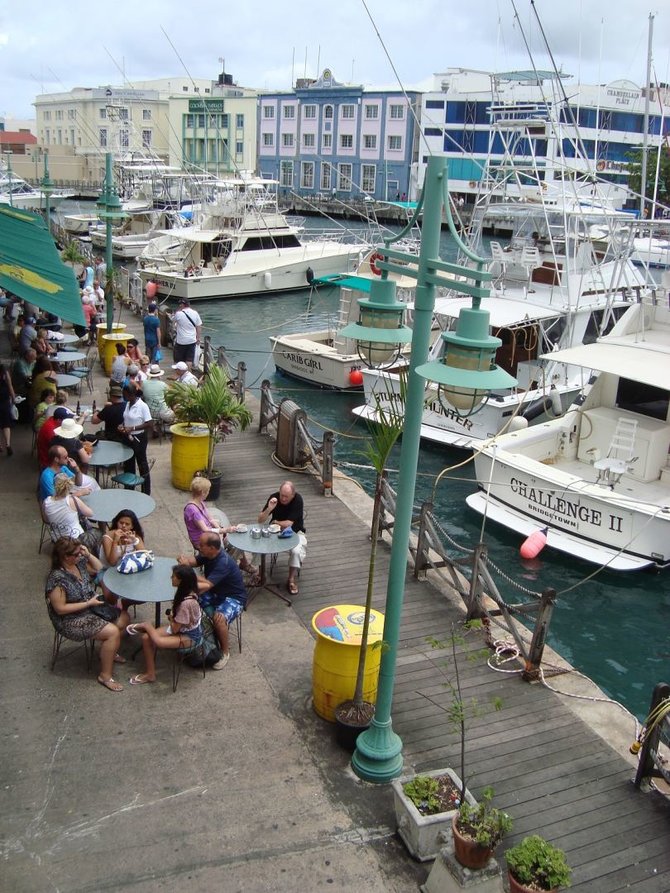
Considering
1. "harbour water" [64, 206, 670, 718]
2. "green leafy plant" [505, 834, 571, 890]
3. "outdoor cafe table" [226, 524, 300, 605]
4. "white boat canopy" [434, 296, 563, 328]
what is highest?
"white boat canopy" [434, 296, 563, 328]

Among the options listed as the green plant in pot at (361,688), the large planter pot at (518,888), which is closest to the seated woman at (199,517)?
the green plant in pot at (361,688)

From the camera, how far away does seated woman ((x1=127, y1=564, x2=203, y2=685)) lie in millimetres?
6949

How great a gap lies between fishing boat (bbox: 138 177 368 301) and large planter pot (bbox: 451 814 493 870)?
31.8 m

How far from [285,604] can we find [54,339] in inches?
434

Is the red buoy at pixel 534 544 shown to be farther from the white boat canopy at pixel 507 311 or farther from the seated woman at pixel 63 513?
the seated woman at pixel 63 513

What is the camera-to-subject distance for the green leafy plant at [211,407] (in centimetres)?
1188

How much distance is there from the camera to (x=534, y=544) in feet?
40.8

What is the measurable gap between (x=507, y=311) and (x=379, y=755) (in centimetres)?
1393

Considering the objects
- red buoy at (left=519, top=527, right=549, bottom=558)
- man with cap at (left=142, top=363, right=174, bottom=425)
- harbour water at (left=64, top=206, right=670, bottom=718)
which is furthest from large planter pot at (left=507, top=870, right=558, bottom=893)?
man with cap at (left=142, top=363, right=174, bottom=425)

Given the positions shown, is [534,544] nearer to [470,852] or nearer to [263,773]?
[263,773]

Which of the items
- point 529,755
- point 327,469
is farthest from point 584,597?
point 529,755

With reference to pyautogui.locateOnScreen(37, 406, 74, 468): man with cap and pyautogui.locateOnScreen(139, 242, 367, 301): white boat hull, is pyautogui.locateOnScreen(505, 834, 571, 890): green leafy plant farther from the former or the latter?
pyautogui.locateOnScreen(139, 242, 367, 301): white boat hull

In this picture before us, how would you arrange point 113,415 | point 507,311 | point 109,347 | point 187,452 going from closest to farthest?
point 113,415, point 187,452, point 109,347, point 507,311

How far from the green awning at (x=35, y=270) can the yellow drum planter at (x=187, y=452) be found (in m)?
2.19
